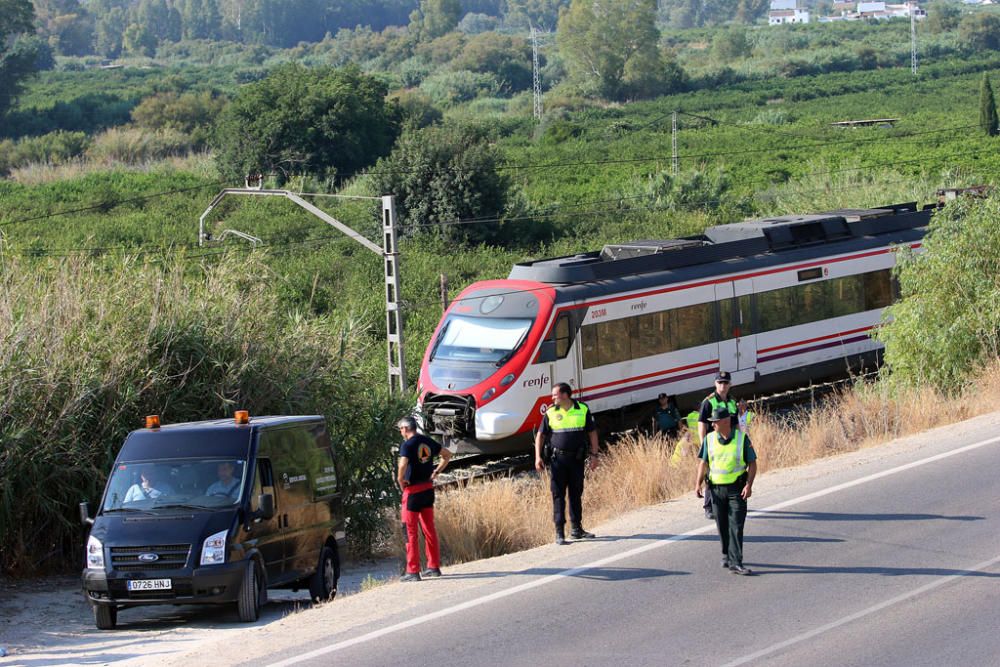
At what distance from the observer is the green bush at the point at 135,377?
14.5 metres

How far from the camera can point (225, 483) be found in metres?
12.0

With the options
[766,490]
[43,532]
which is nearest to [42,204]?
[43,532]

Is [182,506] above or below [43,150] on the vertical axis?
below

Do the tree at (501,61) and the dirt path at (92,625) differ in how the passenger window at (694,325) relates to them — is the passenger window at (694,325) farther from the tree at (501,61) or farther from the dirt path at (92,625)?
the tree at (501,61)

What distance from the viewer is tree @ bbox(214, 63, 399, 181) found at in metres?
64.9

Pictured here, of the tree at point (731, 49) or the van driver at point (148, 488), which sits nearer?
the van driver at point (148, 488)

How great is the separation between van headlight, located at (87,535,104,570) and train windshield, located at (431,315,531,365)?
9320 millimetres

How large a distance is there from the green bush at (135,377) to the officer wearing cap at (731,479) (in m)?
6.42

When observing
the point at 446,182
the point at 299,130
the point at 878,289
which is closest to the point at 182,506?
the point at 878,289

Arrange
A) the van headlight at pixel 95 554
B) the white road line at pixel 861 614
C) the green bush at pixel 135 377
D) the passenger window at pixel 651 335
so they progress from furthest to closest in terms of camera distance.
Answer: the passenger window at pixel 651 335 → the green bush at pixel 135 377 → the van headlight at pixel 95 554 → the white road line at pixel 861 614

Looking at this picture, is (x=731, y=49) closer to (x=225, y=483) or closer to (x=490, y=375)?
→ (x=490, y=375)

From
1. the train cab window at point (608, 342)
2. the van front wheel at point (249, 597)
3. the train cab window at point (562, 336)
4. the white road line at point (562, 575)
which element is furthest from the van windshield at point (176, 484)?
the train cab window at point (608, 342)

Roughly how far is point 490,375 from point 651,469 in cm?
539

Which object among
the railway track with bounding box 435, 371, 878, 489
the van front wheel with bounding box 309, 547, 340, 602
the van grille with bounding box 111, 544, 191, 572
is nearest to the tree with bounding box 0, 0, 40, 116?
the railway track with bounding box 435, 371, 878, 489
